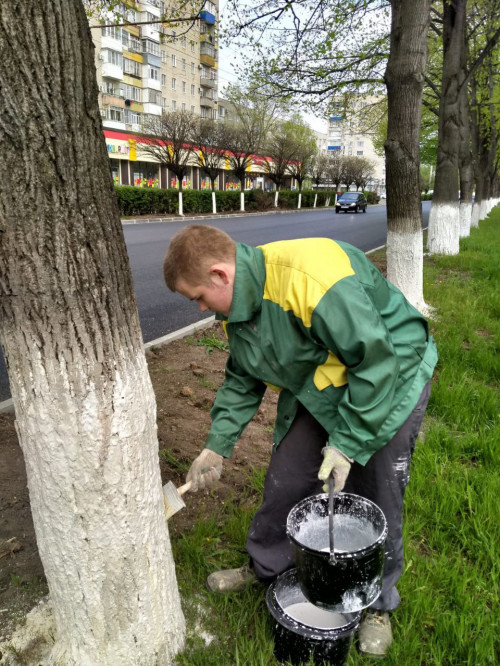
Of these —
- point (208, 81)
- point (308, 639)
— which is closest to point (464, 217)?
point (308, 639)

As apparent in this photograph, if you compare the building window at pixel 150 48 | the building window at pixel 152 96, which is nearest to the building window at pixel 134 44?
the building window at pixel 150 48

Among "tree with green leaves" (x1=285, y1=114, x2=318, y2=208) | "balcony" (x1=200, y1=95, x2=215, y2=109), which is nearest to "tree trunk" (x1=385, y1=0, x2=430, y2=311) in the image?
"tree with green leaves" (x1=285, y1=114, x2=318, y2=208)

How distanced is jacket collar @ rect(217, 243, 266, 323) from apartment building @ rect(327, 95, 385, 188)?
11.5 meters

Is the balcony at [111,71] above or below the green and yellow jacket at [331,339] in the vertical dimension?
above

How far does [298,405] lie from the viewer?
2.02 m

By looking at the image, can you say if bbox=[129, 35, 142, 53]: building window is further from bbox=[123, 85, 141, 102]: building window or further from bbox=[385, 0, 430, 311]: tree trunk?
bbox=[385, 0, 430, 311]: tree trunk

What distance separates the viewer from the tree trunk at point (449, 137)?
1021 cm

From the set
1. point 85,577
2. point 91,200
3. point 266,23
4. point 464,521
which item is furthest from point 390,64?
point 85,577

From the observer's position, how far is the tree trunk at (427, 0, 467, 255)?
10.2 m

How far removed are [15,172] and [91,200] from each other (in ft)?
0.66

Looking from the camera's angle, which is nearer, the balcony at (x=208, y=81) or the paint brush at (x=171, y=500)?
the paint brush at (x=171, y=500)

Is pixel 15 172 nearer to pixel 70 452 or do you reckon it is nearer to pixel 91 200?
pixel 91 200

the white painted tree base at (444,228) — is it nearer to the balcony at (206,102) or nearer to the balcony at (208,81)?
the balcony at (208,81)

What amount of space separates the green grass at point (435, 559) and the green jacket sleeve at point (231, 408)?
1.86 feet
